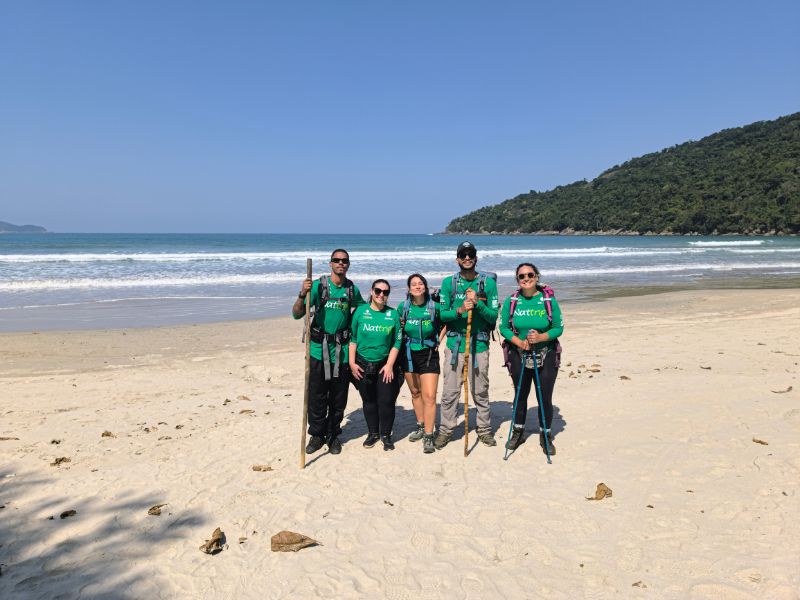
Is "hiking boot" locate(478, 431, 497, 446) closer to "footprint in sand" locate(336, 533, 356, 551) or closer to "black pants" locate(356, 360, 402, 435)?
"black pants" locate(356, 360, 402, 435)

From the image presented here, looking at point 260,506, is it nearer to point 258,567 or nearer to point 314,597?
point 258,567

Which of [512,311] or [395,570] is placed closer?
[395,570]

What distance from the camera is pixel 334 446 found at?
5.42m

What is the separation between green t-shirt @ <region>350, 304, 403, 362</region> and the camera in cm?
512

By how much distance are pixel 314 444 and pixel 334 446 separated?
0.21 m

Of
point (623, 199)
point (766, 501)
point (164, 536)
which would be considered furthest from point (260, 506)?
point (623, 199)

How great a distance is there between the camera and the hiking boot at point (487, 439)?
5.38m

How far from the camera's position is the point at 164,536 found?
386cm

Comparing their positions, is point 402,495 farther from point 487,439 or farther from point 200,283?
point 200,283

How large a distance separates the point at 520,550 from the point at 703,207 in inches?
3930

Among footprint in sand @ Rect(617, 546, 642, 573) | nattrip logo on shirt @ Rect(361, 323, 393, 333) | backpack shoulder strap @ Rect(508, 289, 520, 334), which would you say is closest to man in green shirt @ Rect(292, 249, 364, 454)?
nattrip logo on shirt @ Rect(361, 323, 393, 333)

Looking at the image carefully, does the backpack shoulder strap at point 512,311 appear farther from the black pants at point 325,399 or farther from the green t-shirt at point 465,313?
the black pants at point 325,399

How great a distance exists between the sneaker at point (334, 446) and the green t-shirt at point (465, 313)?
1.58 m

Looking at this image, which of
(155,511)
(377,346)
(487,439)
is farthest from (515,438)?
(155,511)
